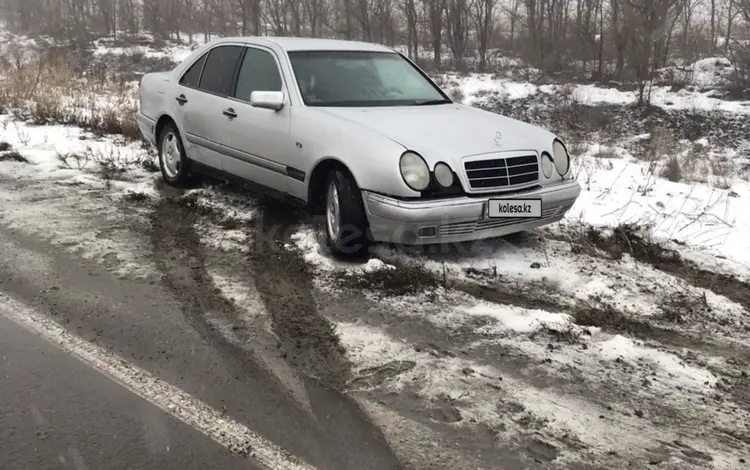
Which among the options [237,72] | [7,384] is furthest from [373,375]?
[237,72]

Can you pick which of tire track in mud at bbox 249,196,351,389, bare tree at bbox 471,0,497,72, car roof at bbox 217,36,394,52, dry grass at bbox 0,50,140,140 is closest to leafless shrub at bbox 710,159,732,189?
car roof at bbox 217,36,394,52

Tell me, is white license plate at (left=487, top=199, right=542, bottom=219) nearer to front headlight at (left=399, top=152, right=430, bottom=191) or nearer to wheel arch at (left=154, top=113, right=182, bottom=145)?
front headlight at (left=399, top=152, right=430, bottom=191)

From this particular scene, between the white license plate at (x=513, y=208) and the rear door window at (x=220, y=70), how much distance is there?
9.12 feet

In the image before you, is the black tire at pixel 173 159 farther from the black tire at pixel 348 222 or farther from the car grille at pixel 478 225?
the car grille at pixel 478 225

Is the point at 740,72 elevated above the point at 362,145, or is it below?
above

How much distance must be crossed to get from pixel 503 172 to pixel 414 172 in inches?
27.2

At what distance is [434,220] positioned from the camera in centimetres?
423

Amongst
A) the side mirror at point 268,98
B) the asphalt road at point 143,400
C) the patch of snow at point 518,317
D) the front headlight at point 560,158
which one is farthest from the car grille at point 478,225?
the side mirror at point 268,98

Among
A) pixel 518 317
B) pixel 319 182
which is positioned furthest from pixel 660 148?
pixel 518 317

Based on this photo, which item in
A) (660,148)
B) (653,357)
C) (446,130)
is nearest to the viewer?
(653,357)

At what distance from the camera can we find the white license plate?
4.39 meters

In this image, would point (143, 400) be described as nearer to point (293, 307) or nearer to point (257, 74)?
point (293, 307)

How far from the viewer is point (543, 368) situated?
10.7ft

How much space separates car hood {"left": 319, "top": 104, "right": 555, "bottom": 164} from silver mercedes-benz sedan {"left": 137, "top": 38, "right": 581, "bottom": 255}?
0.03 ft
